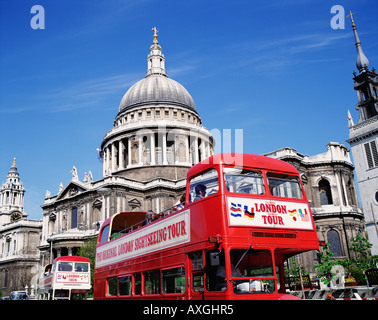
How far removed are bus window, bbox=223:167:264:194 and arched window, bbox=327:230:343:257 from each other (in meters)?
38.6

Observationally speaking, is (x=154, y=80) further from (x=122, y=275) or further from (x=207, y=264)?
(x=207, y=264)

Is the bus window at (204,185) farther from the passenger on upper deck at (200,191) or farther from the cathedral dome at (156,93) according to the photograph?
the cathedral dome at (156,93)

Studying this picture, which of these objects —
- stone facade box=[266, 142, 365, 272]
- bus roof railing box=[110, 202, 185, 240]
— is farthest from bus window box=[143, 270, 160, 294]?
stone facade box=[266, 142, 365, 272]

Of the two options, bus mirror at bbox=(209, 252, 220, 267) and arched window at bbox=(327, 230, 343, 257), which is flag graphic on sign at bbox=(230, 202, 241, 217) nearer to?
bus mirror at bbox=(209, 252, 220, 267)

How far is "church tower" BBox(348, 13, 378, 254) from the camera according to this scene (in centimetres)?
4338

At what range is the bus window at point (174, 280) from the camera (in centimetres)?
1035

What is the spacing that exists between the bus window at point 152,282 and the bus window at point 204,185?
2.81 m

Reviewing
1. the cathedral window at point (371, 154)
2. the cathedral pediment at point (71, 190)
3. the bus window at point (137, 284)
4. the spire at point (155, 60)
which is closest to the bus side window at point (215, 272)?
the bus window at point (137, 284)

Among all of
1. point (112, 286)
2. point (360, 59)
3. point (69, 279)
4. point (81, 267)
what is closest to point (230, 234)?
point (112, 286)

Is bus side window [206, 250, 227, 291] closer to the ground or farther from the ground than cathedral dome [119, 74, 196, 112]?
closer to the ground

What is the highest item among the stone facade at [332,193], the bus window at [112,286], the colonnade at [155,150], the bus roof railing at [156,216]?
the colonnade at [155,150]

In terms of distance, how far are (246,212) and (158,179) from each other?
147 ft

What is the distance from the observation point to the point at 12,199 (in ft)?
311
